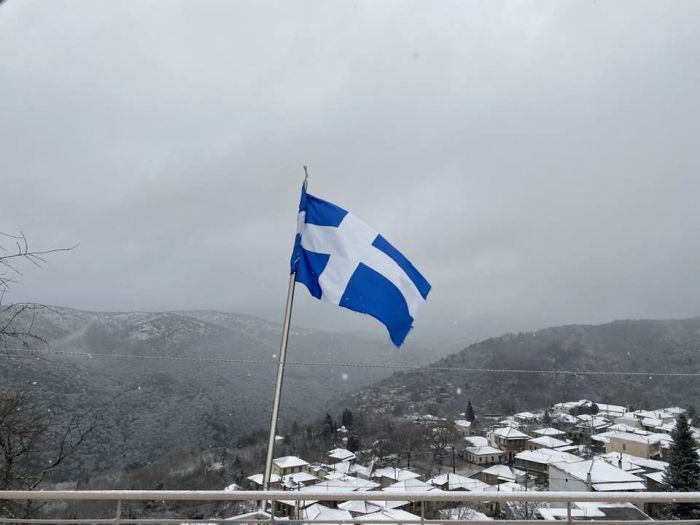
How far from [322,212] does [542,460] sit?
4065 cm

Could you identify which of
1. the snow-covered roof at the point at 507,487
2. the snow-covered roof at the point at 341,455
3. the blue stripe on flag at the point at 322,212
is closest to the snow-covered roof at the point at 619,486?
the snow-covered roof at the point at 507,487

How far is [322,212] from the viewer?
473cm

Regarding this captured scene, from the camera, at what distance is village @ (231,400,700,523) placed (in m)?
24.6

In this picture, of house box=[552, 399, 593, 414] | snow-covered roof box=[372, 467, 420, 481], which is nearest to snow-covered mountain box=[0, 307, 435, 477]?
snow-covered roof box=[372, 467, 420, 481]

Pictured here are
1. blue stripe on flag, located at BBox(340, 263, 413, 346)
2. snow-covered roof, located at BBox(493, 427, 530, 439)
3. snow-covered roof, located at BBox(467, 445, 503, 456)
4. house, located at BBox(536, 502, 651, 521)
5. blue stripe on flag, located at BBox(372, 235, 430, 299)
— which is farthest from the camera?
snow-covered roof, located at BBox(493, 427, 530, 439)

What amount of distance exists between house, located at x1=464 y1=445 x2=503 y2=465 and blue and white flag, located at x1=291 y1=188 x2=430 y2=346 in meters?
51.5

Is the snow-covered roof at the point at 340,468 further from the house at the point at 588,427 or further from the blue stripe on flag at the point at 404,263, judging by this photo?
the blue stripe on flag at the point at 404,263

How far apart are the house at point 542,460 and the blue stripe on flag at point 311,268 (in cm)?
3769

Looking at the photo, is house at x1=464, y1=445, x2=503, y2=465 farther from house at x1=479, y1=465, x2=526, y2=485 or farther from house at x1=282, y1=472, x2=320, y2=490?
house at x1=282, y1=472, x2=320, y2=490

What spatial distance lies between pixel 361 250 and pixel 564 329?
136m

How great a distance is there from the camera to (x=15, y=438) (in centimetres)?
1026

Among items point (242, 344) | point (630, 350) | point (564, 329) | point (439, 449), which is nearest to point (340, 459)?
point (439, 449)

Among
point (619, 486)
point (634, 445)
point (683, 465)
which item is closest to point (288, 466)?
point (619, 486)

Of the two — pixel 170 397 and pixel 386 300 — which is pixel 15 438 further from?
pixel 170 397
